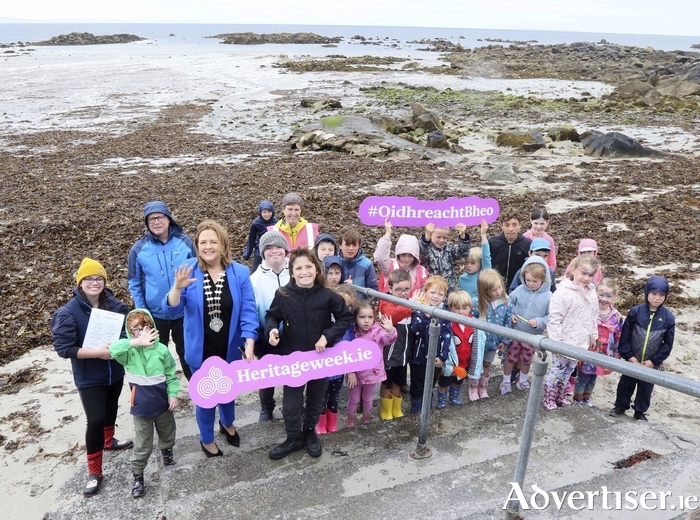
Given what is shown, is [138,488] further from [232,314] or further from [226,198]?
[226,198]

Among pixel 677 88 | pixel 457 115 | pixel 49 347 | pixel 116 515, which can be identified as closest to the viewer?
pixel 116 515

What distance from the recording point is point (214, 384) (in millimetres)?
3391

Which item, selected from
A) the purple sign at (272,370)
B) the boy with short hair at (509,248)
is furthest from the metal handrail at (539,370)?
the boy with short hair at (509,248)

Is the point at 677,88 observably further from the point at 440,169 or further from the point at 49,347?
the point at 49,347

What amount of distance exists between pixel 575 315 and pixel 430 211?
172 centimetres

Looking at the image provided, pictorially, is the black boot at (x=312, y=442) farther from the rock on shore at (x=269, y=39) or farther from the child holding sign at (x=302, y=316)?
the rock on shore at (x=269, y=39)

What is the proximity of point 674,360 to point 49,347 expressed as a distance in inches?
305

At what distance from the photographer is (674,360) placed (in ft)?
19.0

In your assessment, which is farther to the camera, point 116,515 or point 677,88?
point 677,88

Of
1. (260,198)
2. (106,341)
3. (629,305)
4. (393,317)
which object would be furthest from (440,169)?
(106,341)

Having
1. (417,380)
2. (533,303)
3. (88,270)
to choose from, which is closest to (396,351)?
(417,380)

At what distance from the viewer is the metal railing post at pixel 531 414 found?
96.0 inches

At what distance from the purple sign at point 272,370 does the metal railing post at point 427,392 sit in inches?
15.3

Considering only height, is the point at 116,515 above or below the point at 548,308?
below
